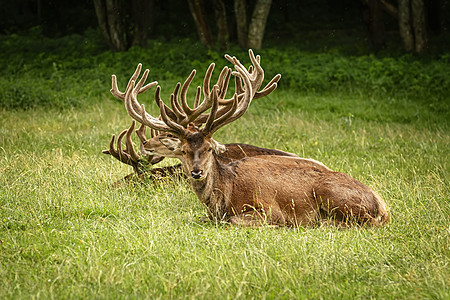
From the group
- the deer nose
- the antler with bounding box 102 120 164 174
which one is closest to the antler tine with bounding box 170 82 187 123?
the deer nose

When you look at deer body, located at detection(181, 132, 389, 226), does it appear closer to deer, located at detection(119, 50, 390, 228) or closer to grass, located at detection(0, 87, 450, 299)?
deer, located at detection(119, 50, 390, 228)

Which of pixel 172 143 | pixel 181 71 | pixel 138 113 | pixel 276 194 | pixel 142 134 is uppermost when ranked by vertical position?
pixel 138 113

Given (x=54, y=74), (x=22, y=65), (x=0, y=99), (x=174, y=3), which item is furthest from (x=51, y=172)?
(x=174, y=3)

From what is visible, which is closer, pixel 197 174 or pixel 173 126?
pixel 197 174

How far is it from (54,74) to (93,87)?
178 cm

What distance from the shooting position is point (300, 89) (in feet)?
55.2

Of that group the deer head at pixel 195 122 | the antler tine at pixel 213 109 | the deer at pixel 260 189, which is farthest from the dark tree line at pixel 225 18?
the antler tine at pixel 213 109

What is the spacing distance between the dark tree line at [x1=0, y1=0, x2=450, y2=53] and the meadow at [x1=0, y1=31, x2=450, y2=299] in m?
4.89

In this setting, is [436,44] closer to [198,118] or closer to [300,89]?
[300,89]

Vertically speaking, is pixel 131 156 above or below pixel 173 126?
below

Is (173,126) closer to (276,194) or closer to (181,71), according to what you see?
(276,194)

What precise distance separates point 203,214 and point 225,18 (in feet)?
49.8

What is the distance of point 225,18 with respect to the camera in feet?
68.2

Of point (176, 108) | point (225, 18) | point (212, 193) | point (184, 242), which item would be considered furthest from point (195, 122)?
point (225, 18)
